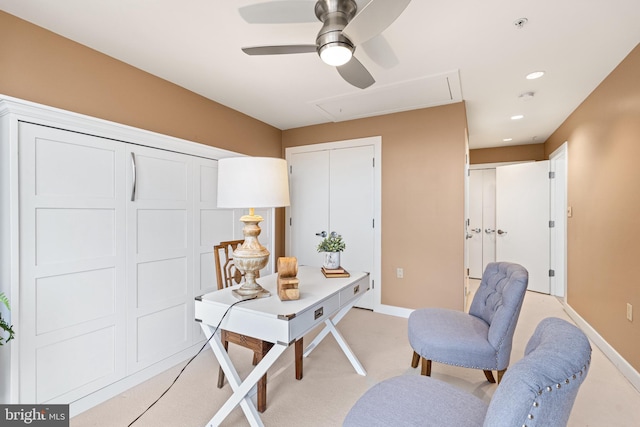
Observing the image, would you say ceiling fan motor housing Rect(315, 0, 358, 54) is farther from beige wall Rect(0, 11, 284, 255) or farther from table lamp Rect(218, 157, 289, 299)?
beige wall Rect(0, 11, 284, 255)

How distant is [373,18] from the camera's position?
127 centimetres

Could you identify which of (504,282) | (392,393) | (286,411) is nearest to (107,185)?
(286,411)

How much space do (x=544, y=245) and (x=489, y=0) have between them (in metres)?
3.87

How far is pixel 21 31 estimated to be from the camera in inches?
67.7

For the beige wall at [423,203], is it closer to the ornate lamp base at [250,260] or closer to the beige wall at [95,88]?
the beige wall at [95,88]

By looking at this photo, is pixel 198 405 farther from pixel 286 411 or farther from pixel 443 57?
pixel 443 57

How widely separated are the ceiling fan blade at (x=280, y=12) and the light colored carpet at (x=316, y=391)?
2216mm

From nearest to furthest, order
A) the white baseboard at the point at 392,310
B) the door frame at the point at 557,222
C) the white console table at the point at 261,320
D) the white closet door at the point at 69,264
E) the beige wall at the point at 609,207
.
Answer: the white console table at the point at 261,320 → the white closet door at the point at 69,264 → the beige wall at the point at 609,207 → the white baseboard at the point at 392,310 → the door frame at the point at 557,222

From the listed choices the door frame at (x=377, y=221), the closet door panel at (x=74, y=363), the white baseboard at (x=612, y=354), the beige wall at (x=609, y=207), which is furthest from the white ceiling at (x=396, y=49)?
the white baseboard at (x=612, y=354)

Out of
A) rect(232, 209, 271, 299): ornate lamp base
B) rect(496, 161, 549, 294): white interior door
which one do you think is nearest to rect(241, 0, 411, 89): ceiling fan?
rect(232, 209, 271, 299): ornate lamp base

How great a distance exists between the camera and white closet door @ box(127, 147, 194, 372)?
190cm

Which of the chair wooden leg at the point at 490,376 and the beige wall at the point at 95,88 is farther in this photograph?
the chair wooden leg at the point at 490,376

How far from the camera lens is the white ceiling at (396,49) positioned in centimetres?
164

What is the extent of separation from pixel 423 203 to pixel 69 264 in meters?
3.02
